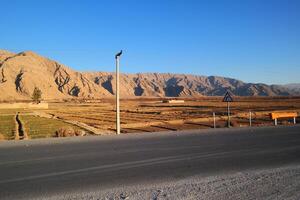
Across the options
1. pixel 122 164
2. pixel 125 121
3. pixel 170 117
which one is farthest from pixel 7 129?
pixel 122 164

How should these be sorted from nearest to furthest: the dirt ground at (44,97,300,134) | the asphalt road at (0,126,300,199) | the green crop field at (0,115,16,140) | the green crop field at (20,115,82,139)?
the asphalt road at (0,126,300,199)
the green crop field at (20,115,82,139)
the green crop field at (0,115,16,140)
the dirt ground at (44,97,300,134)

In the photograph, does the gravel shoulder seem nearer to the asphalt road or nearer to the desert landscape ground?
the asphalt road

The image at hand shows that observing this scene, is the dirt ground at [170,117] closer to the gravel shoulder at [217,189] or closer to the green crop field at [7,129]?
the green crop field at [7,129]

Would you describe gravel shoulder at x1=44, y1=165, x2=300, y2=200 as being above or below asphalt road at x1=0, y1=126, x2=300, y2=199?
above

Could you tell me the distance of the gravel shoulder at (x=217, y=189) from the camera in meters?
7.30

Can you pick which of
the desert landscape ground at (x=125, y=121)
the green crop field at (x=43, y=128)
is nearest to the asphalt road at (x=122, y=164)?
the desert landscape ground at (x=125, y=121)

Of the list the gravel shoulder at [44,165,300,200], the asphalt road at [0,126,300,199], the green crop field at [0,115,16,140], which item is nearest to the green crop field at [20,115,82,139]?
the green crop field at [0,115,16,140]

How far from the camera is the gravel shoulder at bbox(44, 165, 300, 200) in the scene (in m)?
7.30

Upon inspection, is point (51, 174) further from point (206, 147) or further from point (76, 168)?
point (206, 147)

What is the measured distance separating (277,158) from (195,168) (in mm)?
2998

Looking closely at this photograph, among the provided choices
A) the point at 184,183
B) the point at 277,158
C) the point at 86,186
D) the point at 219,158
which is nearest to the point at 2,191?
the point at 86,186

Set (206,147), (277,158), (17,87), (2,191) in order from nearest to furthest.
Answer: (2,191)
(277,158)
(206,147)
(17,87)

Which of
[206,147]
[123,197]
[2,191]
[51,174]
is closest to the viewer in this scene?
[123,197]

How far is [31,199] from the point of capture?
739cm
